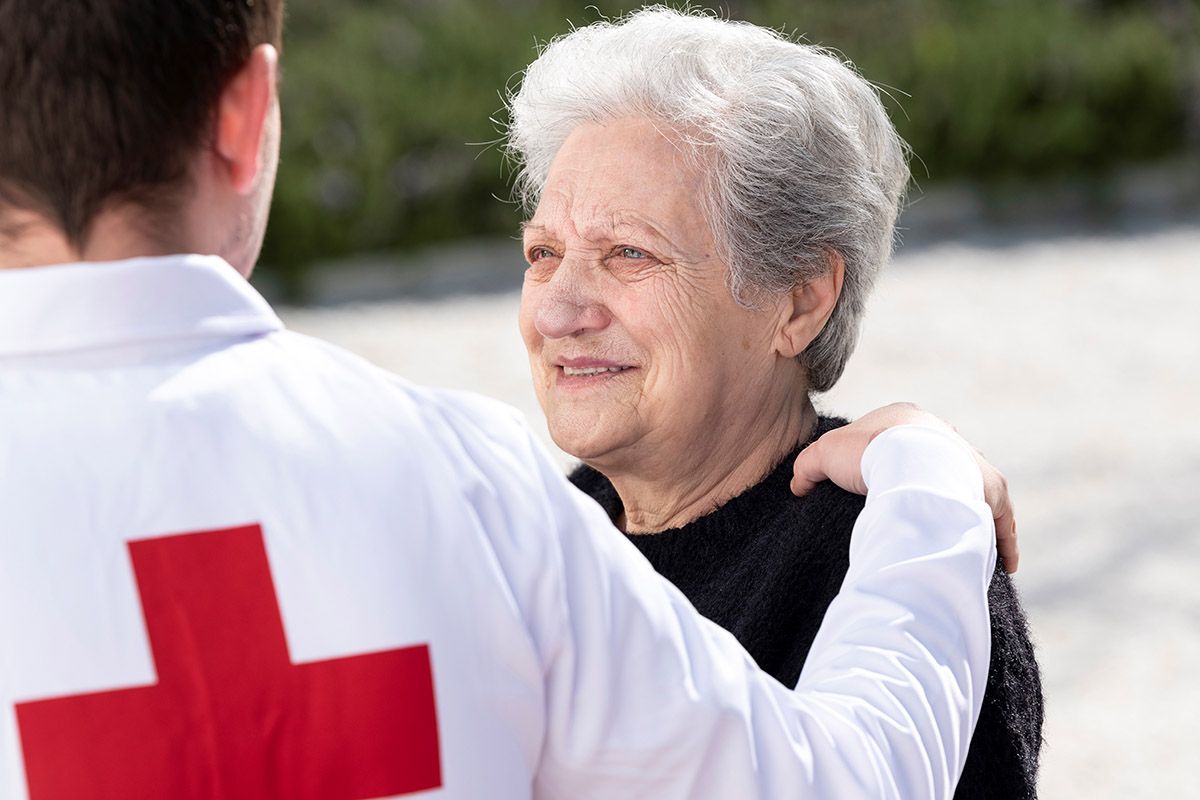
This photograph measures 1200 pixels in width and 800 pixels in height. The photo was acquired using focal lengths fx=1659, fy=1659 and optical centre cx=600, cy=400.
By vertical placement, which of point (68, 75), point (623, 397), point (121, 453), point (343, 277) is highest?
point (68, 75)

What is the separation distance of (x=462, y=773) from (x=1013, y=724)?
2.98ft

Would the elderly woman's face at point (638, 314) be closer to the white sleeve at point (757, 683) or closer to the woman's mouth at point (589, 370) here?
the woman's mouth at point (589, 370)

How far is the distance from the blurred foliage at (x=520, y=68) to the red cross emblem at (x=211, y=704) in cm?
1032

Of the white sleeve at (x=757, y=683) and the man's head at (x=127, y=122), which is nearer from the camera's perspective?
the man's head at (x=127, y=122)

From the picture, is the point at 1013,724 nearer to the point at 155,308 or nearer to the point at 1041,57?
the point at 155,308

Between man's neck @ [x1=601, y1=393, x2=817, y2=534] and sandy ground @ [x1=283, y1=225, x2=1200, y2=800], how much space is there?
317 centimetres

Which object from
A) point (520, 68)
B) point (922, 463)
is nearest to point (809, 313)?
point (922, 463)

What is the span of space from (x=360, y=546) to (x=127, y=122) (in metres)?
0.33

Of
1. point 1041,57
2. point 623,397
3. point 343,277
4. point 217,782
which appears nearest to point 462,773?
point 217,782

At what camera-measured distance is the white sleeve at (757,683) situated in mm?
1243

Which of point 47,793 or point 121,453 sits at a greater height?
point 121,453

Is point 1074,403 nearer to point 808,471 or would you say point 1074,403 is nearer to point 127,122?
point 808,471

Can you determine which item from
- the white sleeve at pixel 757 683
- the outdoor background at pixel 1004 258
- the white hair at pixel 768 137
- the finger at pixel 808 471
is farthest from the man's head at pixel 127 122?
the outdoor background at pixel 1004 258

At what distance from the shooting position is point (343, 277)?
11.5 m
